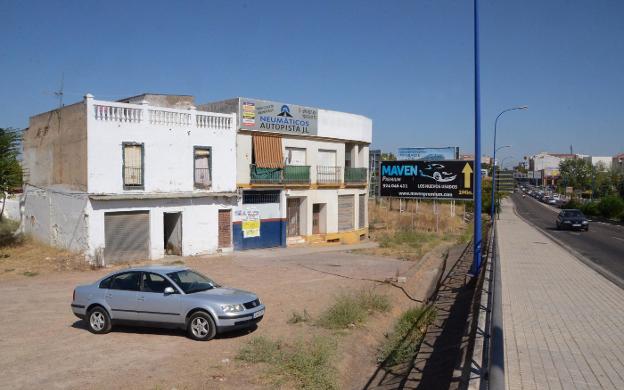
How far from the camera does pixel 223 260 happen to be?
25656 mm

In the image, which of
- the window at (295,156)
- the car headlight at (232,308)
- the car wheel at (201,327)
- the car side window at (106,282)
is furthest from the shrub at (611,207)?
the car side window at (106,282)

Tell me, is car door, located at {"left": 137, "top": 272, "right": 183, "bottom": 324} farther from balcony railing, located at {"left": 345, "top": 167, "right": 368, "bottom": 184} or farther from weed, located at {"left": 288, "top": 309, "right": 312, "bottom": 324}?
balcony railing, located at {"left": 345, "top": 167, "right": 368, "bottom": 184}

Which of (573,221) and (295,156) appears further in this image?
(573,221)

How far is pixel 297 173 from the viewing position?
3173 cm

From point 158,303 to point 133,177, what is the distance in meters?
13.4

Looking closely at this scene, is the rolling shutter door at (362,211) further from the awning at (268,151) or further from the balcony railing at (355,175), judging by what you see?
the awning at (268,151)

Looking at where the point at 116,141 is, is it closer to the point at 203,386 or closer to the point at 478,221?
the point at 478,221

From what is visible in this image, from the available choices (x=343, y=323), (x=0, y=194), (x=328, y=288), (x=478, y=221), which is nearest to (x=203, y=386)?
(x=343, y=323)

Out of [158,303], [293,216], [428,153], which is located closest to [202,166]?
[293,216]

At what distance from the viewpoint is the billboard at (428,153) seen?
7994 centimetres

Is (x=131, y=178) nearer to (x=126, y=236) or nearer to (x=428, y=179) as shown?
(x=126, y=236)

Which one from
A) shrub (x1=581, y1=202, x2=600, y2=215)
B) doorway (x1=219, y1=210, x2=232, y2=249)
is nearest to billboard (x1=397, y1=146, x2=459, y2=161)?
shrub (x1=581, y1=202, x2=600, y2=215)

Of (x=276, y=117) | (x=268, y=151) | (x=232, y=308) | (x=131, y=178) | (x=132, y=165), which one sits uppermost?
(x=276, y=117)

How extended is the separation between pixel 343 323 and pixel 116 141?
14320 millimetres
